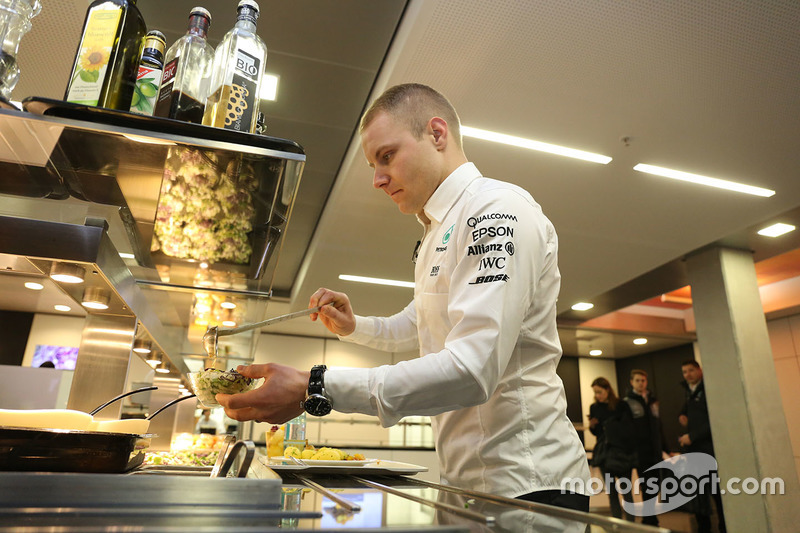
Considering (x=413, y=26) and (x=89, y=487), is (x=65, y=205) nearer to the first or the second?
(x=89, y=487)

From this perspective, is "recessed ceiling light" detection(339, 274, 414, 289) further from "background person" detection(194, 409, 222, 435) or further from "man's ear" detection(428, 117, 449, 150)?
"man's ear" detection(428, 117, 449, 150)

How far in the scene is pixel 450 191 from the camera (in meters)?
1.35

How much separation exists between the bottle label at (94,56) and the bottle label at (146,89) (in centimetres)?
7

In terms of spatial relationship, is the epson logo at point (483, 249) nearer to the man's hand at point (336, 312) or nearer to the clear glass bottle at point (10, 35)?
the man's hand at point (336, 312)

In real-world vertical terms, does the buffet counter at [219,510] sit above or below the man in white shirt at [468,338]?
below

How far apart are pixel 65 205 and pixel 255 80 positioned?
20.8 inches

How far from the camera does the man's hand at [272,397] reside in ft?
3.09

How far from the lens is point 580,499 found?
1107mm

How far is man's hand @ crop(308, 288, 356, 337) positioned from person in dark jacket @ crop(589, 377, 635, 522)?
17.4 feet

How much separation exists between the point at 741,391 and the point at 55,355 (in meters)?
8.26

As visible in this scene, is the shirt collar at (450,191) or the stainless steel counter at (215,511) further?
the shirt collar at (450,191)

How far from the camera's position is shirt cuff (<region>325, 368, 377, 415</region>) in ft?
3.12

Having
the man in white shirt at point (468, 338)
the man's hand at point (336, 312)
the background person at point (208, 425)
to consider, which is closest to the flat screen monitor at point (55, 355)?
the background person at point (208, 425)

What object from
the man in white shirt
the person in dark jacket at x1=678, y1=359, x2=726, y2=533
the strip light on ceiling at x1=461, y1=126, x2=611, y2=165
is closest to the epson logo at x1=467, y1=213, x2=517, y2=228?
the man in white shirt
